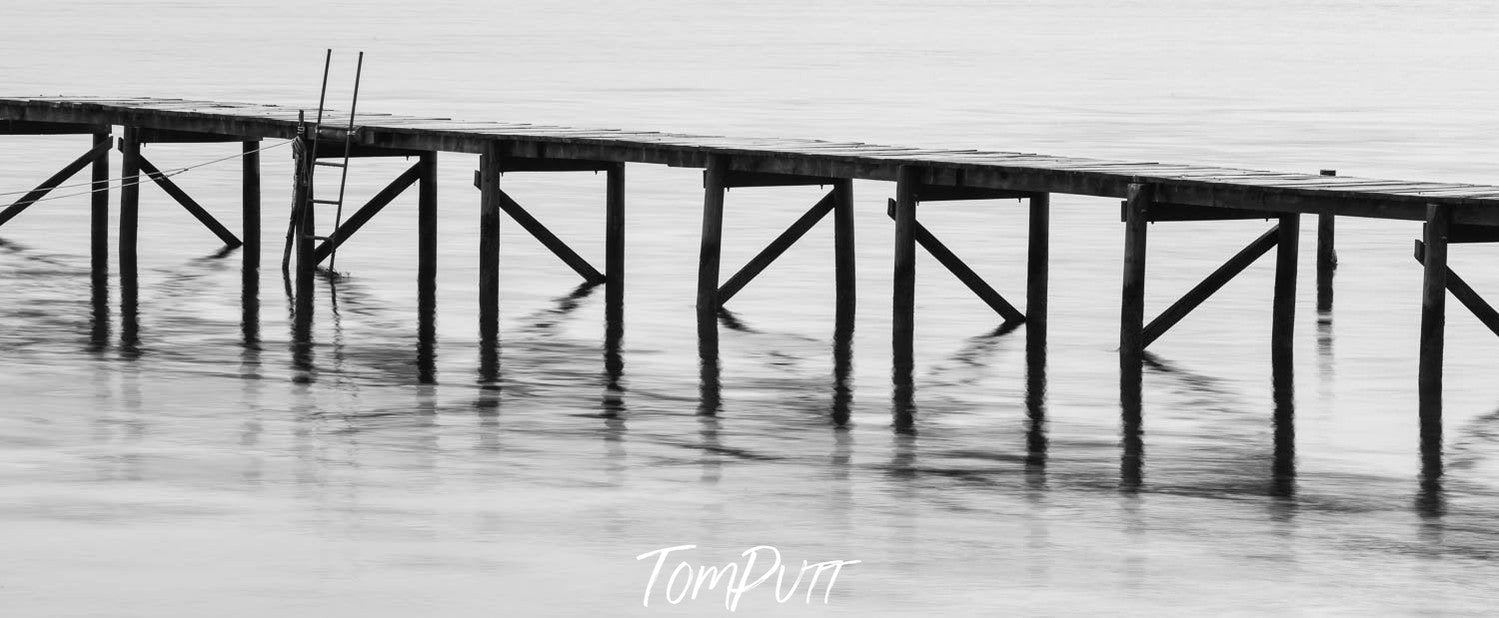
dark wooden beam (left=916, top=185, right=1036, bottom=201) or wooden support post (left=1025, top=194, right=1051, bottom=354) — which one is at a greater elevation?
dark wooden beam (left=916, top=185, right=1036, bottom=201)

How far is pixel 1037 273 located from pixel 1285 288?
8.21 ft

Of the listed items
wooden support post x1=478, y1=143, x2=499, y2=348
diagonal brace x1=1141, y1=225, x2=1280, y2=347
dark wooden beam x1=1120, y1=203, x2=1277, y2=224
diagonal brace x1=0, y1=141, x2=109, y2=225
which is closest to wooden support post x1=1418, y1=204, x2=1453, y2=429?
dark wooden beam x1=1120, y1=203, x2=1277, y2=224

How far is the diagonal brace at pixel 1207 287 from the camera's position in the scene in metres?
20.4

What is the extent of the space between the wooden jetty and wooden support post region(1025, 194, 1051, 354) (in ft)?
A: 0.06

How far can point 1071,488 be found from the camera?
15.4 m

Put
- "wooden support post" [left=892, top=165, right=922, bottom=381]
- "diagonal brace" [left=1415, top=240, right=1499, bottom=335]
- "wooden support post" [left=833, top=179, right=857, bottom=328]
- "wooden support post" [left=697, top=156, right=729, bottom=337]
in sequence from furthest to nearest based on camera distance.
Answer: "wooden support post" [left=833, top=179, right=857, bottom=328] < "wooden support post" [left=697, top=156, right=729, bottom=337] < "wooden support post" [left=892, top=165, right=922, bottom=381] < "diagonal brace" [left=1415, top=240, right=1499, bottom=335]

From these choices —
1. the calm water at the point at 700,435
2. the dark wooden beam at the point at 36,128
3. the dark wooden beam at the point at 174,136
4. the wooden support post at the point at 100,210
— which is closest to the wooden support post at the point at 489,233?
the calm water at the point at 700,435

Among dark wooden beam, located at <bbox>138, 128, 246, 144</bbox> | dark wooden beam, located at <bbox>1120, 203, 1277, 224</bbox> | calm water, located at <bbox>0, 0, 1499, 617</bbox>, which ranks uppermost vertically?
dark wooden beam, located at <bbox>138, 128, 246, 144</bbox>

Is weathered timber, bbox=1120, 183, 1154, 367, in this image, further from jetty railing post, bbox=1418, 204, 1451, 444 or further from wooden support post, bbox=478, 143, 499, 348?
wooden support post, bbox=478, 143, 499, 348

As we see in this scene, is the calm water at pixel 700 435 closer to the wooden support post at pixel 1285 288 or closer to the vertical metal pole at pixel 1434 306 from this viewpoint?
the vertical metal pole at pixel 1434 306

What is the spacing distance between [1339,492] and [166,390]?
8.16 m

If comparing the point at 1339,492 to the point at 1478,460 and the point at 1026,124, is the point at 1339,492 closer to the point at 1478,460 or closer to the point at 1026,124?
the point at 1478,460

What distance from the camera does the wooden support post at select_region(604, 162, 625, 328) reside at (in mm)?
24172

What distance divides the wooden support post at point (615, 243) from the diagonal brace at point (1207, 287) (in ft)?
16.7
